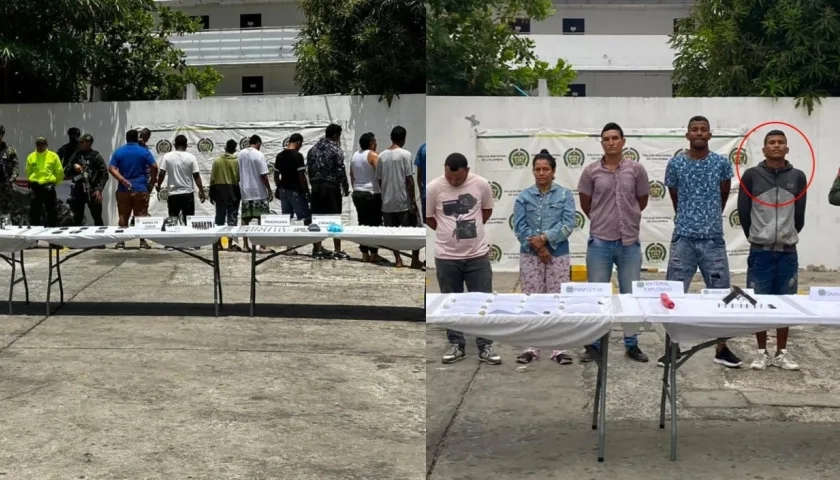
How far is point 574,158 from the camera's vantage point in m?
7.09

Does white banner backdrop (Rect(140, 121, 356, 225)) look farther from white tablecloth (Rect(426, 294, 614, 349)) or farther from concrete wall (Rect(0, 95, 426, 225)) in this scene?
white tablecloth (Rect(426, 294, 614, 349))

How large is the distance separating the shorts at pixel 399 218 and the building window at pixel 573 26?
3.70 m

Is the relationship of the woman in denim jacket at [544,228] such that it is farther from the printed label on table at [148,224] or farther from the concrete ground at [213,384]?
the printed label on table at [148,224]

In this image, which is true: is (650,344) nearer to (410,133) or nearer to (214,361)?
(214,361)

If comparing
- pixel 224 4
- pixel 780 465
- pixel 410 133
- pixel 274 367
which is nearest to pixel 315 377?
pixel 274 367

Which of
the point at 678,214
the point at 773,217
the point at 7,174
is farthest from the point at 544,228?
the point at 7,174

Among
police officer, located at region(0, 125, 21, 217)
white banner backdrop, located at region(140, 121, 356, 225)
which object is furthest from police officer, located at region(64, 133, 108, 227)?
white banner backdrop, located at region(140, 121, 356, 225)

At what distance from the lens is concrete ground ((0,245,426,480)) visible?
9.54ft

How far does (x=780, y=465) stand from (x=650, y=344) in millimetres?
1894

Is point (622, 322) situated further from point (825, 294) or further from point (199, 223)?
point (199, 223)

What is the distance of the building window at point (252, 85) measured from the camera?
50.4ft

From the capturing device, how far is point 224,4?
15297 mm

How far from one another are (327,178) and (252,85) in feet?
27.3

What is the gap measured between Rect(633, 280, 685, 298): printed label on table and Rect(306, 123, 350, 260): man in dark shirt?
4682 millimetres
